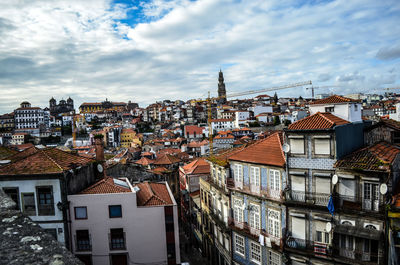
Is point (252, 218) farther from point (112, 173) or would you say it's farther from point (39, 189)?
point (112, 173)

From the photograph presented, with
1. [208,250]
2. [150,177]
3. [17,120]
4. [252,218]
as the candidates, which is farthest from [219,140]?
[17,120]

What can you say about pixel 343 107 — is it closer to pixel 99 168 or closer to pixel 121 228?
pixel 121 228

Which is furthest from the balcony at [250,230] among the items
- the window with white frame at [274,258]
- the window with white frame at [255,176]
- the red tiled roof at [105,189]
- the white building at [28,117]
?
the white building at [28,117]

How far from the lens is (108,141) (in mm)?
136875

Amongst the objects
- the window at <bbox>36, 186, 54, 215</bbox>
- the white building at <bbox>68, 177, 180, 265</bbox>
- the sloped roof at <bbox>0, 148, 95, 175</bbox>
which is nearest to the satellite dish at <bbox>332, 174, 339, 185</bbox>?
the white building at <bbox>68, 177, 180, 265</bbox>

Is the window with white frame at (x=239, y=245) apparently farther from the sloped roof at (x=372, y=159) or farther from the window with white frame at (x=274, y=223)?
the sloped roof at (x=372, y=159)

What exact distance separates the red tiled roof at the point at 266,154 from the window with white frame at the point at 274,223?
3642 millimetres

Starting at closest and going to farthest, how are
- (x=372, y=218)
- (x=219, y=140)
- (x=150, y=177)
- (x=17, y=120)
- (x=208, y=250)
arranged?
1. (x=372, y=218)
2. (x=208, y=250)
3. (x=150, y=177)
4. (x=219, y=140)
5. (x=17, y=120)

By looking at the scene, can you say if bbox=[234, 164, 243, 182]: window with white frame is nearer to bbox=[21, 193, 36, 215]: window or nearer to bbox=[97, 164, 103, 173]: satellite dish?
bbox=[97, 164, 103, 173]: satellite dish

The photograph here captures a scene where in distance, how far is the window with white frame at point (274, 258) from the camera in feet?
65.2

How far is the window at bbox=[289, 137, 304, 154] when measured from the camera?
18.6 meters

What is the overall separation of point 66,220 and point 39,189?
293 cm

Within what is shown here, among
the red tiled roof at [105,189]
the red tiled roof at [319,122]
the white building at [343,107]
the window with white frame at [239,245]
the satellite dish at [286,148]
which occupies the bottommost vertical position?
the window with white frame at [239,245]

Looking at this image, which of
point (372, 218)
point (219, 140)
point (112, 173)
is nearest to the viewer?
point (372, 218)
